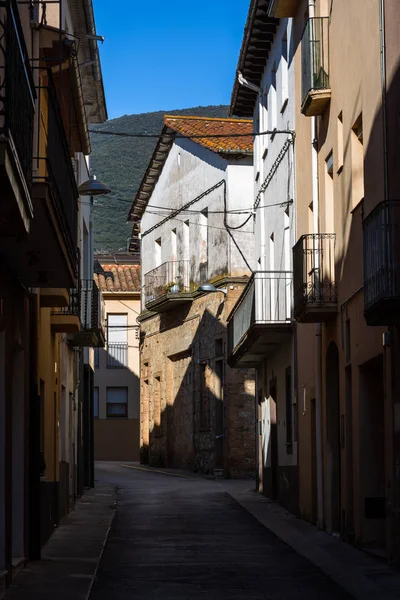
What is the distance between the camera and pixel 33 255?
12.7 m

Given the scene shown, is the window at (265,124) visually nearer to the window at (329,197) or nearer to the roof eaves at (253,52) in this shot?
the roof eaves at (253,52)

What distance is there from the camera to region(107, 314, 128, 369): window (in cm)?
5538

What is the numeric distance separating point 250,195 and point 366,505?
2153 cm

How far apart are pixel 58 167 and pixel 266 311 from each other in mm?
11530

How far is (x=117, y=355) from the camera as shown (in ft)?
183

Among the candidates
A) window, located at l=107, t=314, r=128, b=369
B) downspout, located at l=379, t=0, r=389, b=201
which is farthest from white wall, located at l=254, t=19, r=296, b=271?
window, located at l=107, t=314, r=128, b=369

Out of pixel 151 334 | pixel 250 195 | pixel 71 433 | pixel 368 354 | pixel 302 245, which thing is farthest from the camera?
pixel 151 334

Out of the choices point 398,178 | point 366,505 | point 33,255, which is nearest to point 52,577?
point 33,255

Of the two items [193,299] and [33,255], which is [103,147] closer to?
[193,299]

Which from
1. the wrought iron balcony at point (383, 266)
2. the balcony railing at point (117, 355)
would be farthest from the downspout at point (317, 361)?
the balcony railing at point (117, 355)

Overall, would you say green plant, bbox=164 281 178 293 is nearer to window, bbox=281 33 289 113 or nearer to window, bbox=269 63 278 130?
window, bbox=269 63 278 130

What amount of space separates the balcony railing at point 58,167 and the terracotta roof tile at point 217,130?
21.8 m

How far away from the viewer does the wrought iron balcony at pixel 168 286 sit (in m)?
40.5

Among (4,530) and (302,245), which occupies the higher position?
(302,245)
